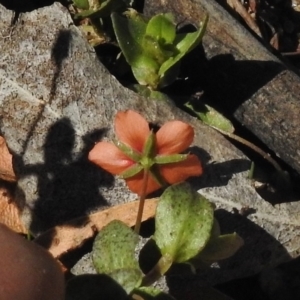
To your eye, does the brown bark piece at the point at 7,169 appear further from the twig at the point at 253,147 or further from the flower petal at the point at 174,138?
the twig at the point at 253,147

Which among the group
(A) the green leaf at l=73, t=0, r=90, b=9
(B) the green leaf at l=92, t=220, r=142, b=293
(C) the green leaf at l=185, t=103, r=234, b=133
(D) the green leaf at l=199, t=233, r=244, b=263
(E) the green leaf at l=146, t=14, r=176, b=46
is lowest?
(B) the green leaf at l=92, t=220, r=142, b=293

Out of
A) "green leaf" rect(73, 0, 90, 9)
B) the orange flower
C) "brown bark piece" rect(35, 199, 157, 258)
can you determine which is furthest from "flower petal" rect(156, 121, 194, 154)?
"green leaf" rect(73, 0, 90, 9)

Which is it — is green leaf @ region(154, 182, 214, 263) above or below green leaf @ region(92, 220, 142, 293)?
above

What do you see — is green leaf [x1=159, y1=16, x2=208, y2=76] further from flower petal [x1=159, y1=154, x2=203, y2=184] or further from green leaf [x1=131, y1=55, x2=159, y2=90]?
flower petal [x1=159, y1=154, x2=203, y2=184]

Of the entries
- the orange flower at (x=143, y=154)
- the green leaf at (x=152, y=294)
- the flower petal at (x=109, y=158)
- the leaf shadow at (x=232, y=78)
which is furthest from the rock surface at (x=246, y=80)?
the green leaf at (x=152, y=294)

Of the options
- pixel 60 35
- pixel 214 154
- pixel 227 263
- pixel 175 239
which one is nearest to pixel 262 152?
pixel 214 154

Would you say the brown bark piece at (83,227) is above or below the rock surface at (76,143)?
below
